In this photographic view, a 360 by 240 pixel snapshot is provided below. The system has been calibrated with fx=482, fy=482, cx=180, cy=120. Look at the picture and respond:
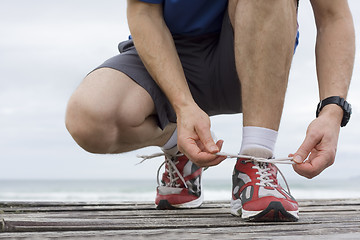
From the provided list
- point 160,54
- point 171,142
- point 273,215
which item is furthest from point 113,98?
point 273,215

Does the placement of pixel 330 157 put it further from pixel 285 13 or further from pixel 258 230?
pixel 285 13

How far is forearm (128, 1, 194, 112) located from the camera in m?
1.33

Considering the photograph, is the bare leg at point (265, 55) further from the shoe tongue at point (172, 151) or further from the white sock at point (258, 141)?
the shoe tongue at point (172, 151)

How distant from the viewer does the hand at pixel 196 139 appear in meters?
1.16

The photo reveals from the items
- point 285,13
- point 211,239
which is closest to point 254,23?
point 285,13

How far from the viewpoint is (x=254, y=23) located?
4.31 ft

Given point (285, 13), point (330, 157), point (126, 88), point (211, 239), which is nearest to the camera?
point (211, 239)

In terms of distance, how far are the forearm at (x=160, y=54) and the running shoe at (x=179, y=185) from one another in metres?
0.44

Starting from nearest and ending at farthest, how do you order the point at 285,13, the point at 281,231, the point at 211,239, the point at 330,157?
the point at 211,239, the point at 281,231, the point at 330,157, the point at 285,13

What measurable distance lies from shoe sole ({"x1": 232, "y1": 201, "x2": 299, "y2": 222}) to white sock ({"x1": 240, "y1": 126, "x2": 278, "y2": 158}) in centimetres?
16

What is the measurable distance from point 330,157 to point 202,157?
327mm

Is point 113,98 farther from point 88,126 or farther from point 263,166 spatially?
point 263,166

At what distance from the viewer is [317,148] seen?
48.2 inches

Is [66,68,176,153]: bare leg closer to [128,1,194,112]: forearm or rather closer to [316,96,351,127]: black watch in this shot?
[128,1,194,112]: forearm
